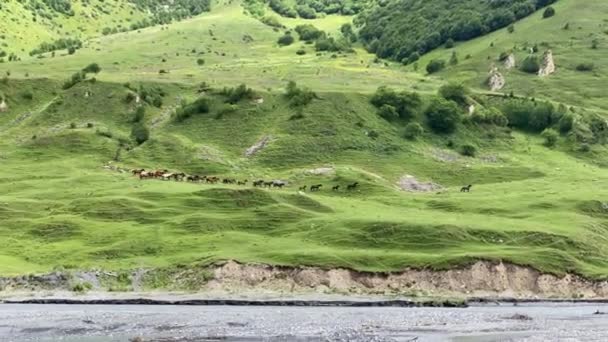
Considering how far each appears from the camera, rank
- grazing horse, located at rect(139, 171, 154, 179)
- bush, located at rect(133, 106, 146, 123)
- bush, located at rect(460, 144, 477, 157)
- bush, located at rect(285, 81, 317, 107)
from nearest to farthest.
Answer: grazing horse, located at rect(139, 171, 154, 179)
bush, located at rect(460, 144, 477, 157)
bush, located at rect(133, 106, 146, 123)
bush, located at rect(285, 81, 317, 107)

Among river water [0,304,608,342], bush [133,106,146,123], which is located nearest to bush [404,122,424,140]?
bush [133,106,146,123]

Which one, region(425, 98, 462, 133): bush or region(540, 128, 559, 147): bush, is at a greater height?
region(425, 98, 462, 133): bush

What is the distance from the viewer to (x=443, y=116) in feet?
555

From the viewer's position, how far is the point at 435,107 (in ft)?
560

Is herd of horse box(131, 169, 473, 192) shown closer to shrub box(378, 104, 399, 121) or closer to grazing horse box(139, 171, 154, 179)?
grazing horse box(139, 171, 154, 179)

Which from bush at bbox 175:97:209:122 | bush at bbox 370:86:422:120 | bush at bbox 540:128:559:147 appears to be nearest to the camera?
bush at bbox 175:97:209:122

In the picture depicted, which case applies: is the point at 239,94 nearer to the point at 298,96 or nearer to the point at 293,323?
the point at 298,96

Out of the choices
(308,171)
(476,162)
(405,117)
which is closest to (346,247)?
(308,171)

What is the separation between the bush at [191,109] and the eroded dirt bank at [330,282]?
79.7 meters

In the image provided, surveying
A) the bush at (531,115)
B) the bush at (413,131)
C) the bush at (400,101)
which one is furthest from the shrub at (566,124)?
the bush at (413,131)

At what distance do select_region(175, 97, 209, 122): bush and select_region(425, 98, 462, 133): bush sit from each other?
1775 inches

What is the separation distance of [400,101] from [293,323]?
359 feet

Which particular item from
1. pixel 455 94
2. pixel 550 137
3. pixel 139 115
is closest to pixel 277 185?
pixel 139 115

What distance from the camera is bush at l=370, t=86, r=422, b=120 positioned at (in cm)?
17138
